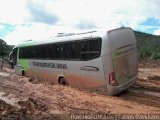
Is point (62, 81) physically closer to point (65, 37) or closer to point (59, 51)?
point (59, 51)

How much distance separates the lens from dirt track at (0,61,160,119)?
13.4 metres

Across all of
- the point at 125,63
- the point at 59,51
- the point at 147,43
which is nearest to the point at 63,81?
the point at 59,51

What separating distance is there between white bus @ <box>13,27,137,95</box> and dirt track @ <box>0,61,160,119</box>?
1.87 ft

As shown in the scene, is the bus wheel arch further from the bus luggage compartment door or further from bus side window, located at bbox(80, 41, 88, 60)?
the bus luggage compartment door

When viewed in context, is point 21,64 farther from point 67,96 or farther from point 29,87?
point 67,96

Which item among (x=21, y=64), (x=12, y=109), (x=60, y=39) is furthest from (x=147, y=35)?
(x=12, y=109)

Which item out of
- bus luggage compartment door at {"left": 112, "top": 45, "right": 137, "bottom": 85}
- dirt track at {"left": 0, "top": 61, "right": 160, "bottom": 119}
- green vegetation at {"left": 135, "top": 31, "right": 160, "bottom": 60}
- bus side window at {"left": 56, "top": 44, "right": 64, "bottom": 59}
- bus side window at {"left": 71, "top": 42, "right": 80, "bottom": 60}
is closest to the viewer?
dirt track at {"left": 0, "top": 61, "right": 160, "bottom": 119}

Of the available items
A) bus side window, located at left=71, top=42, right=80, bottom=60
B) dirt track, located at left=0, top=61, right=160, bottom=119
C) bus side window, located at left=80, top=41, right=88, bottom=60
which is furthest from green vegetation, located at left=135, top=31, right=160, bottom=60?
bus side window, located at left=80, top=41, right=88, bottom=60

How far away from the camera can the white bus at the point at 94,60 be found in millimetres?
16109

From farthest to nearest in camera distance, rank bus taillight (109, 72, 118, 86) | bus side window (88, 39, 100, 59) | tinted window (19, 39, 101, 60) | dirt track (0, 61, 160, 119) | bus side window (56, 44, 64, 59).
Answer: bus side window (56, 44, 64, 59) < tinted window (19, 39, 101, 60) < bus side window (88, 39, 100, 59) < bus taillight (109, 72, 118, 86) < dirt track (0, 61, 160, 119)

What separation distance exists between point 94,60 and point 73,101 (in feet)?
7.59

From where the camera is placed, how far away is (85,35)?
17.6m

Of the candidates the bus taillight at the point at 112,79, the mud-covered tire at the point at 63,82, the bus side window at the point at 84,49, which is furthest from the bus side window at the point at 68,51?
the bus taillight at the point at 112,79

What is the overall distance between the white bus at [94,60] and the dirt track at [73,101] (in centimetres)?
57
